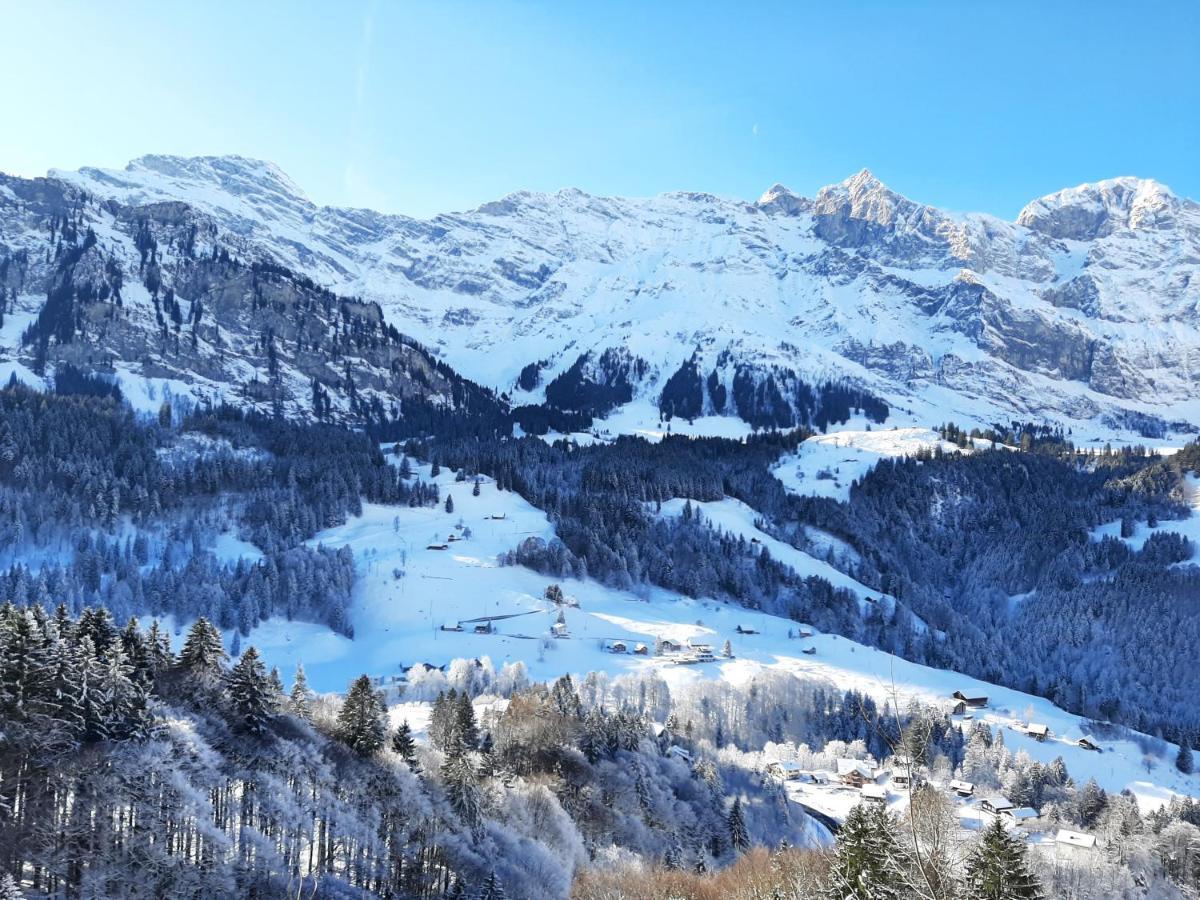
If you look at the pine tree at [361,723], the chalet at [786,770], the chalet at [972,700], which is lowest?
the chalet at [786,770]

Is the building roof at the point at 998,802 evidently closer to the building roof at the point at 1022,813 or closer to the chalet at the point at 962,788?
the building roof at the point at 1022,813

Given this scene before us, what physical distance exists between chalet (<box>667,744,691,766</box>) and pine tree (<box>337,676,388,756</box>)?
31689mm

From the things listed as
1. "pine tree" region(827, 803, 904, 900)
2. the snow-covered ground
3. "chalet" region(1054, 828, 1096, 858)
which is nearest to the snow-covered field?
"chalet" region(1054, 828, 1096, 858)

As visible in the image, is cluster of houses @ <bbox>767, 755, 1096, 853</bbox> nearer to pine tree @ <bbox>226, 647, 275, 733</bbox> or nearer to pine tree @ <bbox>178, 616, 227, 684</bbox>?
pine tree @ <bbox>226, 647, 275, 733</bbox>

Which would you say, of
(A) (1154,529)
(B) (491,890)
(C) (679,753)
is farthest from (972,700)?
(A) (1154,529)

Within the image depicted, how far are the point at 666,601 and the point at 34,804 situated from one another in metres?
113

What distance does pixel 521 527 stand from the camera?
533 ft

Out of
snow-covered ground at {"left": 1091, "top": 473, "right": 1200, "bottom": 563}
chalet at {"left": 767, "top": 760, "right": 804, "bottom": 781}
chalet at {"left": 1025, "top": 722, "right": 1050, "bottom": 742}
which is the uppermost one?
snow-covered ground at {"left": 1091, "top": 473, "right": 1200, "bottom": 563}

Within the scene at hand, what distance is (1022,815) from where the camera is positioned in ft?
253

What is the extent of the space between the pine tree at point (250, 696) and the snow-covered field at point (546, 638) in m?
31.7

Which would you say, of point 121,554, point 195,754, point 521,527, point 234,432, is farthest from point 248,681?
point 234,432

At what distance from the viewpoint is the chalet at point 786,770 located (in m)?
88.1

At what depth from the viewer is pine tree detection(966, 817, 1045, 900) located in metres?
29.3

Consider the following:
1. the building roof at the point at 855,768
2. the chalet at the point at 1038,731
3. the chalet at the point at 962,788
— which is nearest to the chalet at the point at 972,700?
the chalet at the point at 1038,731
